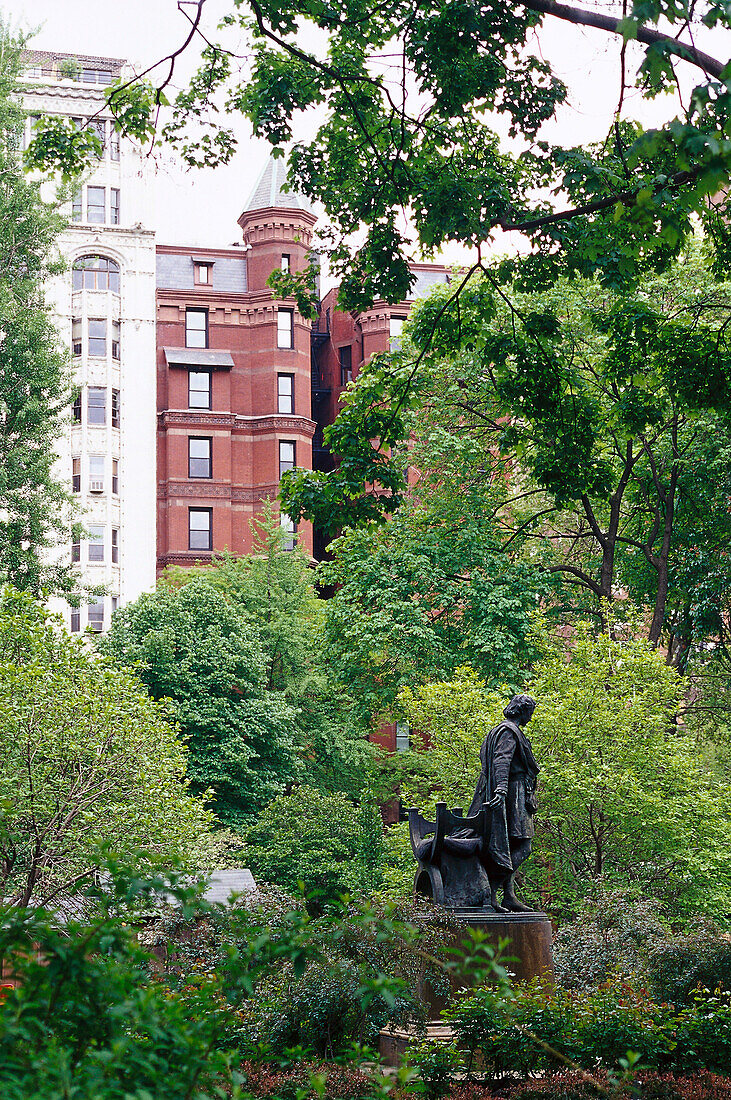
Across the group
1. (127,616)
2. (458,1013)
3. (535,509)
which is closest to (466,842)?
(458,1013)

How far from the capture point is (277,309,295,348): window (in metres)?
53.6

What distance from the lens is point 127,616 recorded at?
36.0 metres

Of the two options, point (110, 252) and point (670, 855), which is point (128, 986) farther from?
point (110, 252)

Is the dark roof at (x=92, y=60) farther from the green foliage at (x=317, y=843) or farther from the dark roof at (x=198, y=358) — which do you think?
the green foliage at (x=317, y=843)

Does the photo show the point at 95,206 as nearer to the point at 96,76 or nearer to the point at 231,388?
the point at 96,76

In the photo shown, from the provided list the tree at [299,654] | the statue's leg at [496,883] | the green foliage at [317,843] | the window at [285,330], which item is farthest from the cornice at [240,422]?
the statue's leg at [496,883]

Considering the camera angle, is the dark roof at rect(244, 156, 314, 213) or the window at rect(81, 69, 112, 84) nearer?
the window at rect(81, 69, 112, 84)

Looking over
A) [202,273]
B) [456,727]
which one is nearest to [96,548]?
[202,273]

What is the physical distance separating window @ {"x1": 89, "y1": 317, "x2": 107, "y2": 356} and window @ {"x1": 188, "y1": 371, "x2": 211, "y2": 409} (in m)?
4.87

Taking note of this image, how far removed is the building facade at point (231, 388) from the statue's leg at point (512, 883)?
122 feet

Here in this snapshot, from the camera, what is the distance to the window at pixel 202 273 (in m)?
54.7

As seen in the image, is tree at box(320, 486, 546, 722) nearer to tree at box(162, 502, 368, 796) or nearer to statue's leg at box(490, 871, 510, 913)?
tree at box(162, 502, 368, 796)

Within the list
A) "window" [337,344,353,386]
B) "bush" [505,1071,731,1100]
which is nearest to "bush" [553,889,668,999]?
"bush" [505,1071,731,1100]

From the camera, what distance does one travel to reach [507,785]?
44.7 ft
